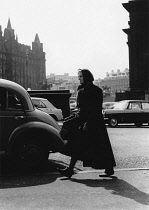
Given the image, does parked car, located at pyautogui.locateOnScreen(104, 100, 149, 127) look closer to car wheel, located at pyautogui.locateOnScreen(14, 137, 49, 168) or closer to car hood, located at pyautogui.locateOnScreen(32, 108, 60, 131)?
car hood, located at pyautogui.locateOnScreen(32, 108, 60, 131)

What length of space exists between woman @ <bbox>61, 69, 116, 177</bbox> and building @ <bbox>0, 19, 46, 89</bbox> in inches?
5580

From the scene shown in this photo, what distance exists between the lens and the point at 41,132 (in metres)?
7.00

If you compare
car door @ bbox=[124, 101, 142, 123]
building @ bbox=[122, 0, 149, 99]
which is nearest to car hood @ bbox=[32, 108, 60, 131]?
car door @ bbox=[124, 101, 142, 123]

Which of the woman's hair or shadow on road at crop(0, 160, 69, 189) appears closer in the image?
shadow on road at crop(0, 160, 69, 189)

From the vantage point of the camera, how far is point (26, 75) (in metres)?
169

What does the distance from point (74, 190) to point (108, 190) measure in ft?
1.53

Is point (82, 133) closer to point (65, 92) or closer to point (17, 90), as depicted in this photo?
point (17, 90)

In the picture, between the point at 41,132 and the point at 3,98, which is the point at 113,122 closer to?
the point at 41,132

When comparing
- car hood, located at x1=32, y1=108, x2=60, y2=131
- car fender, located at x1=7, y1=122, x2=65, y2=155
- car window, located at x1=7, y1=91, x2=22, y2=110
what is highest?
car window, located at x1=7, y1=91, x2=22, y2=110

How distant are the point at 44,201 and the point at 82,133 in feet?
5.52

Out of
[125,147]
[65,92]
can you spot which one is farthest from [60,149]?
[65,92]

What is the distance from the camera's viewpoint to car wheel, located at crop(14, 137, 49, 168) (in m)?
6.86

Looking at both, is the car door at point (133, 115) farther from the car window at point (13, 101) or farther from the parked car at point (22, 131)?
the car window at point (13, 101)

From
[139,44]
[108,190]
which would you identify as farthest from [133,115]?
[139,44]
